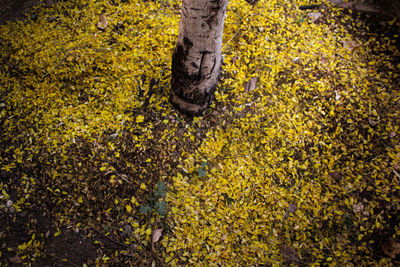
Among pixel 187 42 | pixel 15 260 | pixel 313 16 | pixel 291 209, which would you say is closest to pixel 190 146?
pixel 187 42

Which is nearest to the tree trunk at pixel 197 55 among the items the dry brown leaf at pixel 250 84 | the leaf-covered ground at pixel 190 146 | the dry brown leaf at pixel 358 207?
the leaf-covered ground at pixel 190 146

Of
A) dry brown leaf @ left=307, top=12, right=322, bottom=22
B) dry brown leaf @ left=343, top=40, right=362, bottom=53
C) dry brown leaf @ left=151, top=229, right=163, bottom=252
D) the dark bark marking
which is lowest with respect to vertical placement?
dry brown leaf @ left=151, top=229, right=163, bottom=252

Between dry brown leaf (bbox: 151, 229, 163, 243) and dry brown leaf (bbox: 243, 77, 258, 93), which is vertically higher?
dry brown leaf (bbox: 243, 77, 258, 93)

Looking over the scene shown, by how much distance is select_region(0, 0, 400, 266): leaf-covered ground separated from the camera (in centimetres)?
247

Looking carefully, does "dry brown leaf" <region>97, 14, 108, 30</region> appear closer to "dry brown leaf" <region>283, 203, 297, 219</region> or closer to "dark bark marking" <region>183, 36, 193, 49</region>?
"dark bark marking" <region>183, 36, 193, 49</region>

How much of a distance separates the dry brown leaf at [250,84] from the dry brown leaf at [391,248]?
244 cm

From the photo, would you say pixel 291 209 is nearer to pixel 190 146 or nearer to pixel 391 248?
pixel 391 248

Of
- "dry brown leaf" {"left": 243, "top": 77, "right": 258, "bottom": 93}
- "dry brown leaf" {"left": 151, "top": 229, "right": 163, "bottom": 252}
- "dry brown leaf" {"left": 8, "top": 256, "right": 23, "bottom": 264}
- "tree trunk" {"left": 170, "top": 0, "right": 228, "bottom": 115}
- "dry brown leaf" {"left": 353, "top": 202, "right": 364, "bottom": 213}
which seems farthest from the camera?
"dry brown leaf" {"left": 243, "top": 77, "right": 258, "bottom": 93}

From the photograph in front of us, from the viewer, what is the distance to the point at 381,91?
334 centimetres

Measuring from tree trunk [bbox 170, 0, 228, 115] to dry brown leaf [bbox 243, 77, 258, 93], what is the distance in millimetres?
553

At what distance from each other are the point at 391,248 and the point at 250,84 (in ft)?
8.45

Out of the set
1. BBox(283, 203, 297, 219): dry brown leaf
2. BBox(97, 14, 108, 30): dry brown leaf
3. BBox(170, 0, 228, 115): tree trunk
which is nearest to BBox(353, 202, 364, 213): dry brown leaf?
BBox(283, 203, 297, 219): dry brown leaf

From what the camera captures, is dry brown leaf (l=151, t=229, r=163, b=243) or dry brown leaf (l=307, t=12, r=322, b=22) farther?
dry brown leaf (l=307, t=12, r=322, b=22)

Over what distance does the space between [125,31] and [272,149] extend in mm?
2647
